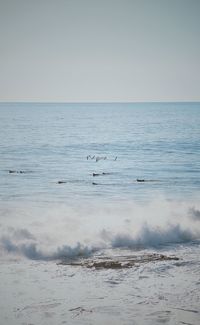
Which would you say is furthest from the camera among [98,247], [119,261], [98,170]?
[98,170]

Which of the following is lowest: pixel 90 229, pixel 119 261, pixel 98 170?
pixel 119 261

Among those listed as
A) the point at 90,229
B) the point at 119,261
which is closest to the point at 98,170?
the point at 90,229

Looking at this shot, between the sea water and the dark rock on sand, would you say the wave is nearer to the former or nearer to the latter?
the sea water

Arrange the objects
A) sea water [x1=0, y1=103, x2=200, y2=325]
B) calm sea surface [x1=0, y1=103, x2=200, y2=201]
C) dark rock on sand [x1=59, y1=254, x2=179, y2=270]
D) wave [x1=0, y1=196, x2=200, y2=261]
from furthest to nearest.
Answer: calm sea surface [x1=0, y1=103, x2=200, y2=201]
wave [x1=0, y1=196, x2=200, y2=261]
dark rock on sand [x1=59, y1=254, x2=179, y2=270]
sea water [x1=0, y1=103, x2=200, y2=325]

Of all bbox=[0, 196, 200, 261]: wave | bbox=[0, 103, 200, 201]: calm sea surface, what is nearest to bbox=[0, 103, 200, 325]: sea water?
bbox=[0, 196, 200, 261]: wave

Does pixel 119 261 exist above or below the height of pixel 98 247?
below

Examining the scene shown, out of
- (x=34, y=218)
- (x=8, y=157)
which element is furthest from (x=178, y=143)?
(x=34, y=218)

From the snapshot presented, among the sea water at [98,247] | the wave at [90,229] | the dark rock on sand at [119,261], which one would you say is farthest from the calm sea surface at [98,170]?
the dark rock on sand at [119,261]

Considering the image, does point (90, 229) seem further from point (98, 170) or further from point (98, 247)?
point (98, 170)

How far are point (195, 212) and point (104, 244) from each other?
7.01m

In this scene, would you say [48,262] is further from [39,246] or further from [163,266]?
[163,266]

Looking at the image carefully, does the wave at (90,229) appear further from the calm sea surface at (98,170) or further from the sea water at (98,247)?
the calm sea surface at (98,170)

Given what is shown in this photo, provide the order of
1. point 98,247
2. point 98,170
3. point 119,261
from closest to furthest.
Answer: point 119,261 → point 98,247 → point 98,170

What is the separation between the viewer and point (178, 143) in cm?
6456
